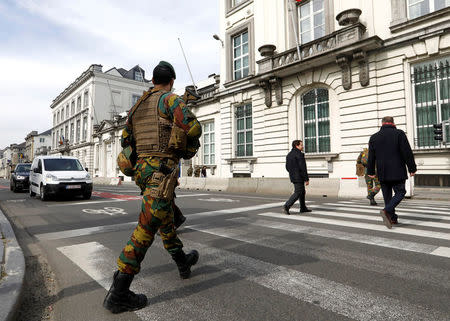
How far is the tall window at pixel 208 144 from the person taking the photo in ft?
77.5

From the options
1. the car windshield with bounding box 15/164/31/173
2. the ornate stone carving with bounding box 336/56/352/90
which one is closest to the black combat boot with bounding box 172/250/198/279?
the ornate stone carving with bounding box 336/56/352/90

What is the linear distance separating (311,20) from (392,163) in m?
14.9

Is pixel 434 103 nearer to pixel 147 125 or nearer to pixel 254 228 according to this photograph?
pixel 254 228

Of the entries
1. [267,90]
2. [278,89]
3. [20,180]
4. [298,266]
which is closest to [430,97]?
[278,89]

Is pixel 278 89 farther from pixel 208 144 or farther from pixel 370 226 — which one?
pixel 370 226

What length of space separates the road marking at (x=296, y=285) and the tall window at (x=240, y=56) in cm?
1899

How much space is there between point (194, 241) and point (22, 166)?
17.8 m

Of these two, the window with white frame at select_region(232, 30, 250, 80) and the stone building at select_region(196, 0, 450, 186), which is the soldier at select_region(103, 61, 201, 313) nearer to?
the stone building at select_region(196, 0, 450, 186)

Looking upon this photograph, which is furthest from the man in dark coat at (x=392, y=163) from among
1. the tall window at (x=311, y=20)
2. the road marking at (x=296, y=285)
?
the tall window at (x=311, y=20)

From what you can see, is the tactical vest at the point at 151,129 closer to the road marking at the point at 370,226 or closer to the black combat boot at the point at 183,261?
the black combat boot at the point at 183,261

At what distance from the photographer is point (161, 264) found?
3.20m

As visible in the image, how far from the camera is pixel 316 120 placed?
1614cm

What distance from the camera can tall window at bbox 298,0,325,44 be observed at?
16344 mm

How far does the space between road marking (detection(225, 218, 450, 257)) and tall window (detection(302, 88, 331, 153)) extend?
11422 millimetres
